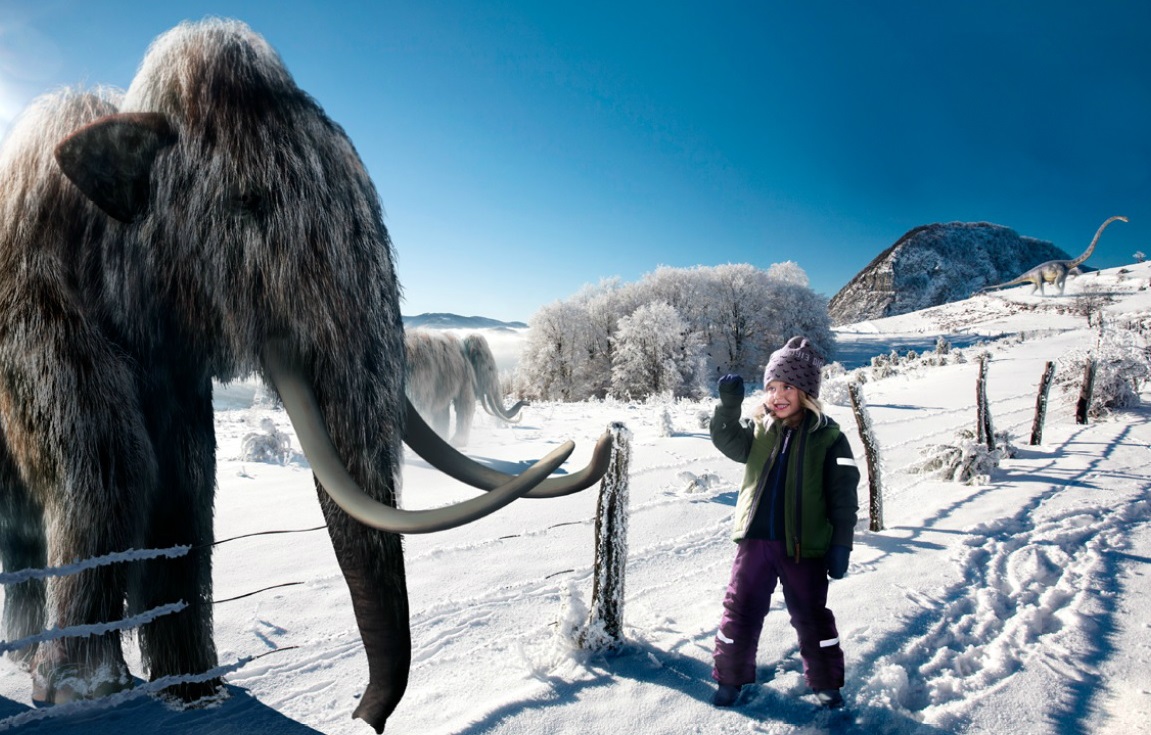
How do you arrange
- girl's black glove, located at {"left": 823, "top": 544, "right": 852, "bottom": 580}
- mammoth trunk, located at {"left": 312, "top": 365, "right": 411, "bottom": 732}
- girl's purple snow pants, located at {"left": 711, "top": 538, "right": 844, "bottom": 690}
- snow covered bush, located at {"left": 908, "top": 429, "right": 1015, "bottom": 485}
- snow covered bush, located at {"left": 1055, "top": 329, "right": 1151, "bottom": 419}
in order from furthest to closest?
1. snow covered bush, located at {"left": 1055, "top": 329, "right": 1151, "bottom": 419}
2. snow covered bush, located at {"left": 908, "top": 429, "right": 1015, "bottom": 485}
3. girl's purple snow pants, located at {"left": 711, "top": 538, "right": 844, "bottom": 690}
4. girl's black glove, located at {"left": 823, "top": 544, "right": 852, "bottom": 580}
5. mammoth trunk, located at {"left": 312, "top": 365, "right": 411, "bottom": 732}

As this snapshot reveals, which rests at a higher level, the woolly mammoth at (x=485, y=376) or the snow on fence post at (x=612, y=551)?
the woolly mammoth at (x=485, y=376)

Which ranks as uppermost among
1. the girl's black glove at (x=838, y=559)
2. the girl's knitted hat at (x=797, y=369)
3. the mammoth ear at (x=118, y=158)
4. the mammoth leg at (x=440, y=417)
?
the mammoth ear at (x=118, y=158)

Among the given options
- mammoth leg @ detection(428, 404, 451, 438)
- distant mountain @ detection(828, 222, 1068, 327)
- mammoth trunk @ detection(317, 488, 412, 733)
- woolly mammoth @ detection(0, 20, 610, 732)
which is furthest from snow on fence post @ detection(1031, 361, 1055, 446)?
distant mountain @ detection(828, 222, 1068, 327)

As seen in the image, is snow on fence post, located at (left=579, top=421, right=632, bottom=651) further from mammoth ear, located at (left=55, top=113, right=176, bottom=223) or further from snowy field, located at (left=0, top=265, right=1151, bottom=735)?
mammoth ear, located at (left=55, top=113, right=176, bottom=223)

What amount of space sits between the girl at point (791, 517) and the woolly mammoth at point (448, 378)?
7131 mm

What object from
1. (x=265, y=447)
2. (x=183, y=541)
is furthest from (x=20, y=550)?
(x=265, y=447)

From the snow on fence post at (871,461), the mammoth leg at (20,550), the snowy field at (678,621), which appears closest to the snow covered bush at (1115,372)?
the snowy field at (678,621)

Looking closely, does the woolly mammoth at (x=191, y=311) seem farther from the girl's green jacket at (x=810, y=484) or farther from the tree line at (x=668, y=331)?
the tree line at (x=668, y=331)

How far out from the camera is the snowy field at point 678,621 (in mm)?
2238

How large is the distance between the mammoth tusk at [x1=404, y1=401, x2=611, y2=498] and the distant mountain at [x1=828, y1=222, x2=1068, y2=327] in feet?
229

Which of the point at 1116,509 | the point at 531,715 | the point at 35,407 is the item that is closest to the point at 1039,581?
the point at 1116,509

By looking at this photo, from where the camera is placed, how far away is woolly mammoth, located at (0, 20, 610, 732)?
157cm

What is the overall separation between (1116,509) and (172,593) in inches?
302

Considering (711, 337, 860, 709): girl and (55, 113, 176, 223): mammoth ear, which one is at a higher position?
(55, 113, 176, 223): mammoth ear
